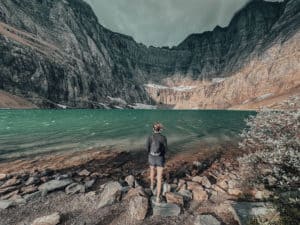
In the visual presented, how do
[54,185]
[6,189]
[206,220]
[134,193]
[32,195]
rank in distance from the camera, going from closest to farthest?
1. [206,220]
2. [134,193]
3. [32,195]
4. [6,189]
5. [54,185]

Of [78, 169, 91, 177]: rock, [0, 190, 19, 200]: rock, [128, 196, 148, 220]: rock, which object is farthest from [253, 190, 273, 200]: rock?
[0, 190, 19, 200]: rock

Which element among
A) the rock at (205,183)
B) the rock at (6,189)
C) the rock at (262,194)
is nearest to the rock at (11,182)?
the rock at (6,189)

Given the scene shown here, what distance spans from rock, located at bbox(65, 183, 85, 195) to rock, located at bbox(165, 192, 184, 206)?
539cm

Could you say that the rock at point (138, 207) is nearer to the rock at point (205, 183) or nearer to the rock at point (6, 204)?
the rock at point (205, 183)

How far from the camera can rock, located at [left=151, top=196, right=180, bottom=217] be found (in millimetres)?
11062

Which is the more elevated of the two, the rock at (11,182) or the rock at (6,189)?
the rock at (6,189)

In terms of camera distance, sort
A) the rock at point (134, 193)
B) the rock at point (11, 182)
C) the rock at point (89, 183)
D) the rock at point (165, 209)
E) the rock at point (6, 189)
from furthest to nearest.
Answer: the rock at point (11, 182) < the rock at point (89, 183) < the rock at point (6, 189) < the rock at point (134, 193) < the rock at point (165, 209)

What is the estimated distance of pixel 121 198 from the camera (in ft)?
41.9

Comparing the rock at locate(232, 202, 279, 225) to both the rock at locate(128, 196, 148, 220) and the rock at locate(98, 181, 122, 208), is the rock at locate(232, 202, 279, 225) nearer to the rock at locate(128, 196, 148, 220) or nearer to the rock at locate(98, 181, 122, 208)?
the rock at locate(128, 196, 148, 220)

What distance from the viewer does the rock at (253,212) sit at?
8.82 m

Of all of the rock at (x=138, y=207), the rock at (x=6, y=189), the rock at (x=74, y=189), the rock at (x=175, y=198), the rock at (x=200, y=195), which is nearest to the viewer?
the rock at (x=138, y=207)

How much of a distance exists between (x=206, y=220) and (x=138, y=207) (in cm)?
327

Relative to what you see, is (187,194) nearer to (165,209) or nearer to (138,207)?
(165,209)

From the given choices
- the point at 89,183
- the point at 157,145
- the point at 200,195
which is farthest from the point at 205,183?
the point at 89,183
